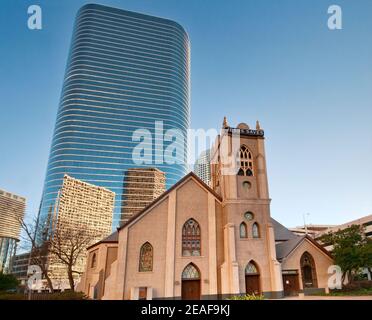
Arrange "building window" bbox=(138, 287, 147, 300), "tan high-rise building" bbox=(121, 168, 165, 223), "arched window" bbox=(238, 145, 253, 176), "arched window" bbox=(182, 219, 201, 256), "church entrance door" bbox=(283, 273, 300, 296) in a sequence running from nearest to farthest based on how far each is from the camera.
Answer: "building window" bbox=(138, 287, 147, 300)
"arched window" bbox=(182, 219, 201, 256)
"church entrance door" bbox=(283, 273, 300, 296)
"arched window" bbox=(238, 145, 253, 176)
"tan high-rise building" bbox=(121, 168, 165, 223)

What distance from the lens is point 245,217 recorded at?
2683cm

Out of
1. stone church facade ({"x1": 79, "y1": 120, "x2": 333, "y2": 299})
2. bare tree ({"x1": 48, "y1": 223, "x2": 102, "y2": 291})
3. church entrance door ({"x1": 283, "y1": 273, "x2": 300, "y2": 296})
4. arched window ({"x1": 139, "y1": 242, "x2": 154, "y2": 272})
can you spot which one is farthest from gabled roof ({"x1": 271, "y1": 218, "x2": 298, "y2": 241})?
bare tree ({"x1": 48, "y1": 223, "x2": 102, "y2": 291})

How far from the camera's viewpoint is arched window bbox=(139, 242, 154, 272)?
79.8 ft

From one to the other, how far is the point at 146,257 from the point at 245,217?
10.00 m

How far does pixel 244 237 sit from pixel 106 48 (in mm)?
108222

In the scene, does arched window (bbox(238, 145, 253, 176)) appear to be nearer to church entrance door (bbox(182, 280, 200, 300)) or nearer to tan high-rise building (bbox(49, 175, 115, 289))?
church entrance door (bbox(182, 280, 200, 300))

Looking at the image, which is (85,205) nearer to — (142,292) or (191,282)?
(142,292)

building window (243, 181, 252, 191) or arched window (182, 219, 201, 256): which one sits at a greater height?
building window (243, 181, 252, 191)

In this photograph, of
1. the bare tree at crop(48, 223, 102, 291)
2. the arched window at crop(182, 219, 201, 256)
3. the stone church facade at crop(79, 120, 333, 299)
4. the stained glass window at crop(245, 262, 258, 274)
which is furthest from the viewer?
the bare tree at crop(48, 223, 102, 291)

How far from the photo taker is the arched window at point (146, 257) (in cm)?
2433

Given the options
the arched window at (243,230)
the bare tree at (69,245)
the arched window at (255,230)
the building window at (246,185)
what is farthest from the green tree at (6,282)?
the building window at (246,185)

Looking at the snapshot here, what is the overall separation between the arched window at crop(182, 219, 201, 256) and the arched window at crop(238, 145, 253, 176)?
723cm

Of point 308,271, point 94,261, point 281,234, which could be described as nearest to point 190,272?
point 308,271
